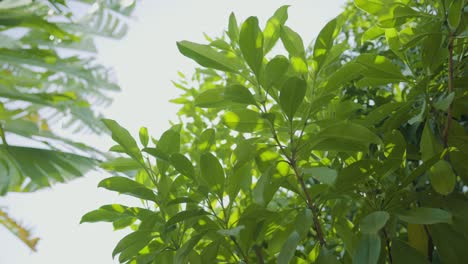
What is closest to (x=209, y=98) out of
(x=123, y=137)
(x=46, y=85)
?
(x=123, y=137)

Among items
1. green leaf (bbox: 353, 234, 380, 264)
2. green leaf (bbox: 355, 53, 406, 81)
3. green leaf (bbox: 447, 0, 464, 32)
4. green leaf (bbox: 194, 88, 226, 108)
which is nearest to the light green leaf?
green leaf (bbox: 194, 88, 226, 108)

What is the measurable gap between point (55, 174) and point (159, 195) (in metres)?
0.56

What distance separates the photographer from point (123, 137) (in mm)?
707

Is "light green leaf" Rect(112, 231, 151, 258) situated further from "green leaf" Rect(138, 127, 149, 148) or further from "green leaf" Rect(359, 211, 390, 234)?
"green leaf" Rect(359, 211, 390, 234)

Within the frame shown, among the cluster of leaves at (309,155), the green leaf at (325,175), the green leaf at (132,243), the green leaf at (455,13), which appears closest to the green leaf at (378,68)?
the cluster of leaves at (309,155)

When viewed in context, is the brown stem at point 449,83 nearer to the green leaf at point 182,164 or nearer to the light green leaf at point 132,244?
the green leaf at point 182,164

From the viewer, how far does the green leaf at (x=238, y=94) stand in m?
0.58

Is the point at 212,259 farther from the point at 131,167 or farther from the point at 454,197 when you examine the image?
the point at 454,197

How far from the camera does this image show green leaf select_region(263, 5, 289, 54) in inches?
26.8

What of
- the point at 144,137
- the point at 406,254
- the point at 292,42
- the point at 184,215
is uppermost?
the point at 292,42

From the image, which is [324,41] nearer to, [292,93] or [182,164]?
[292,93]

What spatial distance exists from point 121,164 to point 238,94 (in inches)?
11.9

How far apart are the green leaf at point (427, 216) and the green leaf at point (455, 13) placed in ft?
0.89

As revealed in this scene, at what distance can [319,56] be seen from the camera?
62 cm
